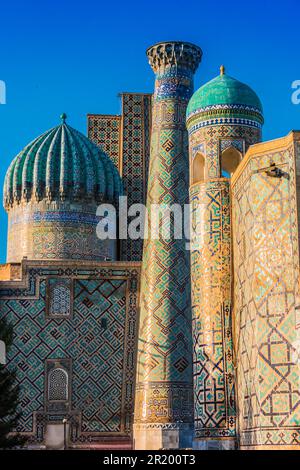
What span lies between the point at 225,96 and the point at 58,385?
537cm

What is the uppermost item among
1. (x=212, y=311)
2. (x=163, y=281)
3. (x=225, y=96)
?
(x=225, y=96)

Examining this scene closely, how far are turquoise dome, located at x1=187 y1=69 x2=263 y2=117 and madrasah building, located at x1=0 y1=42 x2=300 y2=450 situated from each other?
0.06ft

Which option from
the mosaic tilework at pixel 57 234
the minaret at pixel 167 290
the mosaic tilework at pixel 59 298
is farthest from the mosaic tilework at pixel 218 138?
the mosaic tilework at pixel 57 234

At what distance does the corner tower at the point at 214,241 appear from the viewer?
9.87 metres

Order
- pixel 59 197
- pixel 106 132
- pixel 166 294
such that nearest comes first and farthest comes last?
1. pixel 166 294
2. pixel 59 197
3. pixel 106 132

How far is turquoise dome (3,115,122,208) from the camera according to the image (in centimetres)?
1530

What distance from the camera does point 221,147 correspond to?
415 inches

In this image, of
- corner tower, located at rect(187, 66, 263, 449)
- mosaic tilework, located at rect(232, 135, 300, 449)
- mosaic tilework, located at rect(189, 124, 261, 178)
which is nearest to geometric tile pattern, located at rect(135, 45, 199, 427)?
corner tower, located at rect(187, 66, 263, 449)

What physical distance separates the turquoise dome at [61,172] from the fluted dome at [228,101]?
4.85m

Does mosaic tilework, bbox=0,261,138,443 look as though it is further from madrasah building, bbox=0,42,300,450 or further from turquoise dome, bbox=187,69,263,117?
turquoise dome, bbox=187,69,263,117

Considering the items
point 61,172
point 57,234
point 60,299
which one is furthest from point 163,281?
point 61,172

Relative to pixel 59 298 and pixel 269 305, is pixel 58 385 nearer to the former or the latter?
pixel 59 298

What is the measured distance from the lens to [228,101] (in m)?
10.6

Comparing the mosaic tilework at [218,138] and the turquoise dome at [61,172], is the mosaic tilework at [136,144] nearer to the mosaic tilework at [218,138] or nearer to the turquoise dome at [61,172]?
the turquoise dome at [61,172]
